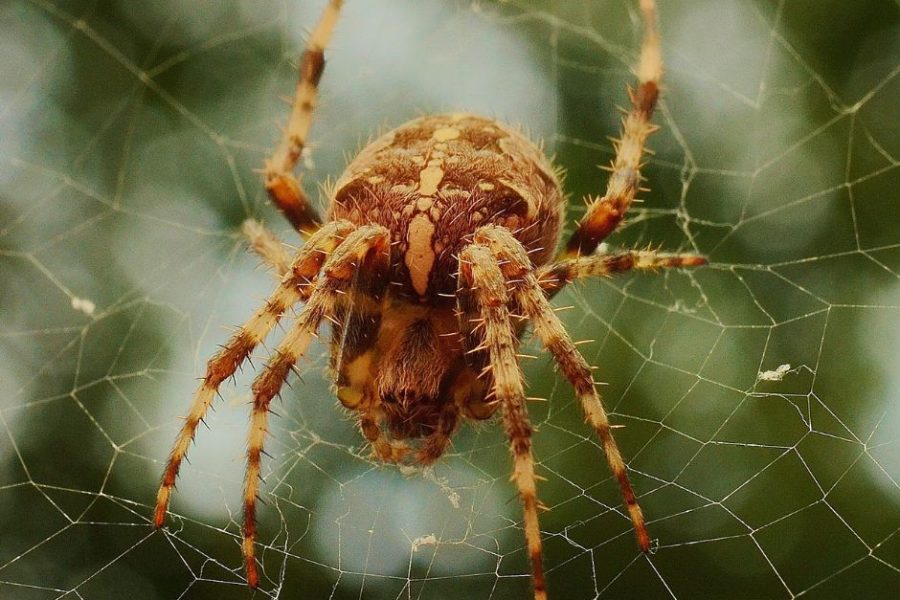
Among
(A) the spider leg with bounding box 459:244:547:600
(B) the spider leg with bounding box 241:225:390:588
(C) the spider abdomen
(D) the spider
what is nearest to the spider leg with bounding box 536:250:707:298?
(D) the spider

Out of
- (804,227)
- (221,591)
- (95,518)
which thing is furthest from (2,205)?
(804,227)

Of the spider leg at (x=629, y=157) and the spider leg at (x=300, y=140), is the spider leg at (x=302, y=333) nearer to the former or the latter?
the spider leg at (x=300, y=140)

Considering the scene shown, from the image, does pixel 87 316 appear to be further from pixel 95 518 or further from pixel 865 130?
pixel 865 130

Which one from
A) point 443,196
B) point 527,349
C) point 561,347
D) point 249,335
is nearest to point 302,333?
point 249,335

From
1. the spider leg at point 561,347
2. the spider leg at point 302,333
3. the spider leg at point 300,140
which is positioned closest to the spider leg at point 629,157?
the spider leg at point 561,347

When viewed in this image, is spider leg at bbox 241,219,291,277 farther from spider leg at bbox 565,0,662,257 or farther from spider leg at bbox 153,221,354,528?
spider leg at bbox 565,0,662,257

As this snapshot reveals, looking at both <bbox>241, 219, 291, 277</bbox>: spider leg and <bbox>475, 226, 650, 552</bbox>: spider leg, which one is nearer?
<bbox>475, 226, 650, 552</bbox>: spider leg
